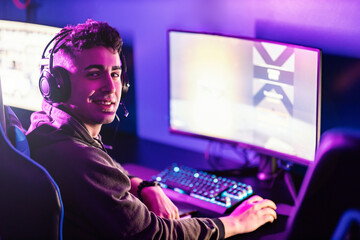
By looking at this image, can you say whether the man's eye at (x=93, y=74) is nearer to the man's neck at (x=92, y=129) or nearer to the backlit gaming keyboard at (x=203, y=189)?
the man's neck at (x=92, y=129)

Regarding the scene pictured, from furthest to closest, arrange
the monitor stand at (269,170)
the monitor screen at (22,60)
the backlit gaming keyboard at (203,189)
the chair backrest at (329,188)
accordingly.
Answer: the monitor screen at (22,60) < the monitor stand at (269,170) < the backlit gaming keyboard at (203,189) < the chair backrest at (329,188)

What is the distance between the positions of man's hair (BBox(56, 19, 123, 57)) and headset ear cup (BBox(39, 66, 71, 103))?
6 centimetres

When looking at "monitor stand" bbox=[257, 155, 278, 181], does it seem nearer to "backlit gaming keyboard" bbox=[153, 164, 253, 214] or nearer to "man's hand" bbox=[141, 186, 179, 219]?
"backlit gaming keyboard" bbox=[153, 164, 253, 214]

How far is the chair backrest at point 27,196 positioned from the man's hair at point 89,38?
32 centimetres

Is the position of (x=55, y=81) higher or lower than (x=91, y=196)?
higher

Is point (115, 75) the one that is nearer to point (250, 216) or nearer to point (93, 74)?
point (93, 74)

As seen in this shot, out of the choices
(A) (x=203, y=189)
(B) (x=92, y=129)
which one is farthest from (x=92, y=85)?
(A) (x=203, y=189)

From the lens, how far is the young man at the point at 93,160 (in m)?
1.25

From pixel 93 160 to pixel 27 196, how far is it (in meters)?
0.18

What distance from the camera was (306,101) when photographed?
64.4 inches

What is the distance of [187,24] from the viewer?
2.05 m

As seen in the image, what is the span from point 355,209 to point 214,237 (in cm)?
66

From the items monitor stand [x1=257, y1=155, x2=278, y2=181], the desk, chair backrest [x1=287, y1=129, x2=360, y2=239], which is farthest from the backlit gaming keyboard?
chair backrest [x1=287, y1=129, x2=360, y2=239]

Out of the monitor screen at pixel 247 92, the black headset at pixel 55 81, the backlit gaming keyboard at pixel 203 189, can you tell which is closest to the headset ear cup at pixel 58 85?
the black headset at pixel 55 81
